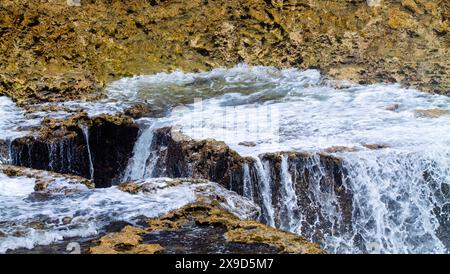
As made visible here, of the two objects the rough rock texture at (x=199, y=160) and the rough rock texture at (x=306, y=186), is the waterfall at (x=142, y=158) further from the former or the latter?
the rough rock texture at (x=306, y=186)

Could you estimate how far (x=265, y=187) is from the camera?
6.64 metres

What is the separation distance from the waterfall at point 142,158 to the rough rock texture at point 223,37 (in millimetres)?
2286

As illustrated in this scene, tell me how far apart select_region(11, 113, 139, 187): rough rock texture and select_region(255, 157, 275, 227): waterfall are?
2.27m

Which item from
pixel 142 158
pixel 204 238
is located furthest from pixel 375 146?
pixel 204 238

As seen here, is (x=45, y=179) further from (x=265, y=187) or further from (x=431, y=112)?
(x=431, y=112)

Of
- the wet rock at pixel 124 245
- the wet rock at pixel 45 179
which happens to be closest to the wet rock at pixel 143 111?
the wet rock at pixel 45 179

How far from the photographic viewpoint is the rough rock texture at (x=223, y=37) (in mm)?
10461

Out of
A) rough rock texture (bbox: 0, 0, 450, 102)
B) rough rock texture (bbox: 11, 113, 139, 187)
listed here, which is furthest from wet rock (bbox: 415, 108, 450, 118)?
rough rock texture (bbox: 11, 113, 139, 187)

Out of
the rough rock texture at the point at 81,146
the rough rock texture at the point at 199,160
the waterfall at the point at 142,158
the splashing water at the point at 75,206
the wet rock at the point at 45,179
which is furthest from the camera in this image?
the waterfall at the point at 142,158

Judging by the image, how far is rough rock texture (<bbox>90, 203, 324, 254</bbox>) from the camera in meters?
3.99

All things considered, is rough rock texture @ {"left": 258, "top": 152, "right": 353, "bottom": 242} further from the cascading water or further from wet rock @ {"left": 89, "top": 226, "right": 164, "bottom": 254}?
wet rock @ {"left": 89, "top": 226, "right": 164, "bottom": 254}

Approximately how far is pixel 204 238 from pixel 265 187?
2.46 m
